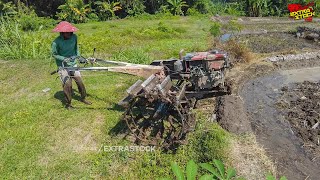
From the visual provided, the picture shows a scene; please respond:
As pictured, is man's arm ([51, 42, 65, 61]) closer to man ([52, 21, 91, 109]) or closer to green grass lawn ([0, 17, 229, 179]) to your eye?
man ([52, 21, 91, 109])

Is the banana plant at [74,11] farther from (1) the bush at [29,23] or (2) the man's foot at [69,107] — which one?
(2) the man's foot at [69,107]

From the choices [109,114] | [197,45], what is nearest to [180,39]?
[197,45]

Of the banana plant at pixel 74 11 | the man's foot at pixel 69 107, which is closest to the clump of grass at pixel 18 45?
the man's foot at pixel 69 107

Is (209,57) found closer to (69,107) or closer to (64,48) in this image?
(64,48)

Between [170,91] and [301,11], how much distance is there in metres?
19.3

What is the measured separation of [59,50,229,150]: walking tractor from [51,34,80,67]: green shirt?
842 millimetres

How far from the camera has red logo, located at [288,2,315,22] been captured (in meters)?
21.6

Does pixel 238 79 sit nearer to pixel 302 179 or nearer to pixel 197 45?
pixel 197 45

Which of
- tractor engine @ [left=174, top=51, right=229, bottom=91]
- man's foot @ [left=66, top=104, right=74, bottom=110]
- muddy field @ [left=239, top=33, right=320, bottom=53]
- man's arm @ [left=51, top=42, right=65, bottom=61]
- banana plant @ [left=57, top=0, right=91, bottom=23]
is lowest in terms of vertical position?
man's foot @ [left=66, top=104, right=74, bottom=110]

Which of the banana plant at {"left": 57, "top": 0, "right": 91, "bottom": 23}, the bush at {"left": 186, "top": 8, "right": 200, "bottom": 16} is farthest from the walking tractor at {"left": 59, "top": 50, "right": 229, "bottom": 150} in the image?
the bush at {"left": 186, "top": 8, "right": 200, "bottom": 16}

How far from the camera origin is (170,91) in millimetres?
5727

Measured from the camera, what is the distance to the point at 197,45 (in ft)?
43.0

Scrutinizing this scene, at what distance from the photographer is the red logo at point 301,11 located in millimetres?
21628

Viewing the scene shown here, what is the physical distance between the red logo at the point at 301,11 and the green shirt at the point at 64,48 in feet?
59.9
